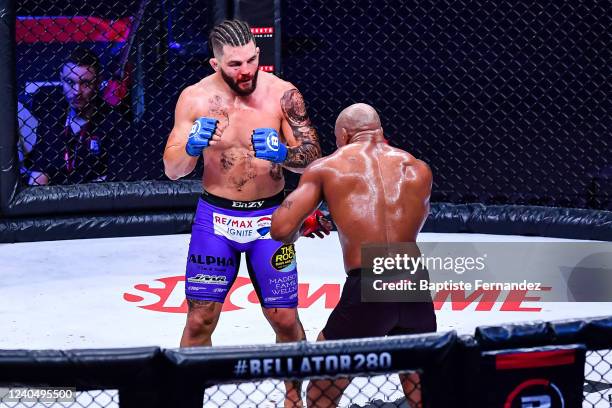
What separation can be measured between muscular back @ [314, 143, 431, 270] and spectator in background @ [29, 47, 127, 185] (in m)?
4.02

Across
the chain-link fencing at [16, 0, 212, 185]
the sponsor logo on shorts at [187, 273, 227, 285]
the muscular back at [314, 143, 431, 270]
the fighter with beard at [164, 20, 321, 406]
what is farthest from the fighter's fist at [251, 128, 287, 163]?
the chain-link fencing at [16, 0, 212, 185]

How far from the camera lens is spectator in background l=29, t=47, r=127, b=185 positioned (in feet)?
23.6

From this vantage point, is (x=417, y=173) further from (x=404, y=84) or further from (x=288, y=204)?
(x=404, y=84)

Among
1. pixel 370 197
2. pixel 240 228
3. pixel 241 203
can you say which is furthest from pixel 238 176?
pixel 370 197

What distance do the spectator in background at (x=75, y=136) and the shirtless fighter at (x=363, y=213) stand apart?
3.99 metres

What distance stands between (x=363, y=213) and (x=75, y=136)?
13.8ft

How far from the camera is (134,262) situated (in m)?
6.46

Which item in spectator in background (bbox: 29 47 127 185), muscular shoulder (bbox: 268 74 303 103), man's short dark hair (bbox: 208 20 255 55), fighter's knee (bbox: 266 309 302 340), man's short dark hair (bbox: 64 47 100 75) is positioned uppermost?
man's short dark hair (bbox: 64 47 100 75)

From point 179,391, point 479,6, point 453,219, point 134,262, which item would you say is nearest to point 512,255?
point 453,219

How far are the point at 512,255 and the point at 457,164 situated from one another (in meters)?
1.19

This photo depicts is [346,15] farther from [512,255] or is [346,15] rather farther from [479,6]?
[512,255]

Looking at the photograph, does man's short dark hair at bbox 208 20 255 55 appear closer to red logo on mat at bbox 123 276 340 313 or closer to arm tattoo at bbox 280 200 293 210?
arm tattoo at bbox 280 200 293 210

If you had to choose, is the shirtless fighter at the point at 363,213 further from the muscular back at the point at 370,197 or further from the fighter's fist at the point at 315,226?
the fighter's fist at the point at 315,226

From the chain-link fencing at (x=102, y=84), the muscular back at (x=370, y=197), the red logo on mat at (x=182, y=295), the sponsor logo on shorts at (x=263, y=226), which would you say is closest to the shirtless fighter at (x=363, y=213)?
the muscular back at (x=370, y=197)
